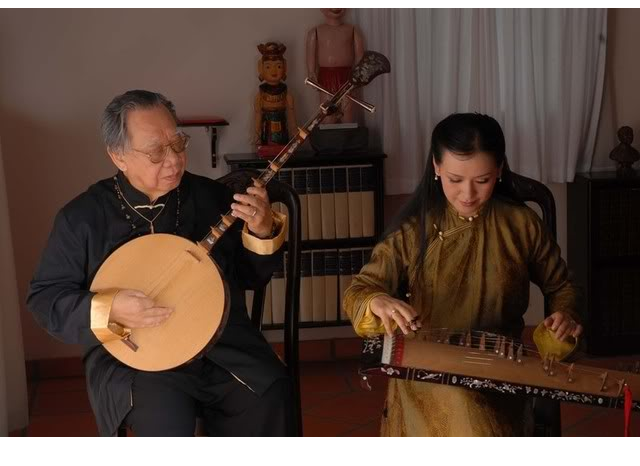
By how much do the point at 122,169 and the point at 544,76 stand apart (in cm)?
235

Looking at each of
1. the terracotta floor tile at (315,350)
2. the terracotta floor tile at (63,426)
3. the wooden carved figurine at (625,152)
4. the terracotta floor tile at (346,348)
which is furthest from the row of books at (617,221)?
the terracotta floor tile at (63,426)

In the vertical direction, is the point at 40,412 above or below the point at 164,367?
below

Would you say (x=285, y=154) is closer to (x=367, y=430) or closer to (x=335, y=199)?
(x=367, y=430)

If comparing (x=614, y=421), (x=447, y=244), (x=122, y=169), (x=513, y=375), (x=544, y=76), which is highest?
(x=544, y=76)

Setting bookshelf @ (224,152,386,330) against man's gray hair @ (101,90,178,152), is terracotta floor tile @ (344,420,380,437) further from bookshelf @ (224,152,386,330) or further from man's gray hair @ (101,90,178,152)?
man's gray hair @ (101,90,178,152)

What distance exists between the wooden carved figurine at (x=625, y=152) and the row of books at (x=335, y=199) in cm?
102

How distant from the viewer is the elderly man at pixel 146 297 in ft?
7.29

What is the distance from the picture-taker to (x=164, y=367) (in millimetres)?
2184

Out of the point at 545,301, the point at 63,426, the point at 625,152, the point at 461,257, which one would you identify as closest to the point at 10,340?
the point at 63,426

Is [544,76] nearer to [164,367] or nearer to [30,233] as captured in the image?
[30,233]

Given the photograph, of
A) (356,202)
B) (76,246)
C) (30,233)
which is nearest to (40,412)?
(30,233)

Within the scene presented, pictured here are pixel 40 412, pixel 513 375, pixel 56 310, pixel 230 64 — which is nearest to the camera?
pixel 513 375

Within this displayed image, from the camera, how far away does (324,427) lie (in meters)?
3.61

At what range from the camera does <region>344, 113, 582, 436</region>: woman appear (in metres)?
2.29
